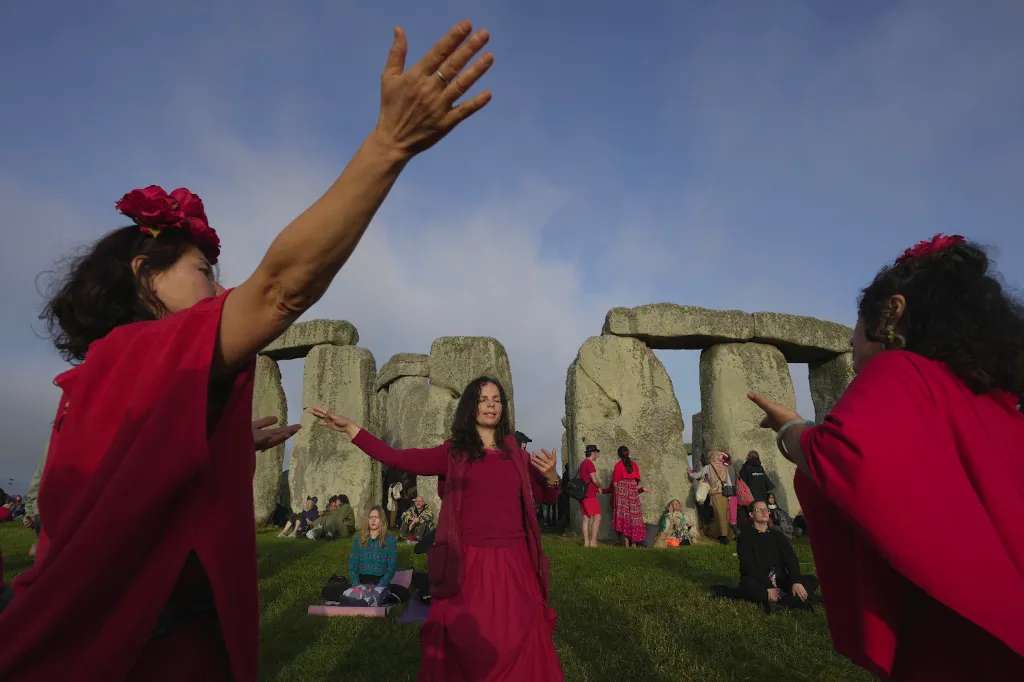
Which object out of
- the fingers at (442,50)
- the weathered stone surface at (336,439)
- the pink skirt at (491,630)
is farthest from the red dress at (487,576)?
the weathered stone surface at (336,439)

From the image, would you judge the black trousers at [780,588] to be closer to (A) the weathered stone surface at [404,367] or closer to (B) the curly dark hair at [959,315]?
(B) the curly dark hair at [959,315]

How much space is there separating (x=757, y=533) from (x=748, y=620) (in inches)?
40.9

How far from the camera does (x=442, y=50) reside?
94 centimetres

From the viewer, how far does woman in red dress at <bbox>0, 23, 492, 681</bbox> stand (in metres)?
0.92

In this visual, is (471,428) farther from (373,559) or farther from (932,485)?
(373,559)

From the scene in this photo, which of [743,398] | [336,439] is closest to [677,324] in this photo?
[743,398]

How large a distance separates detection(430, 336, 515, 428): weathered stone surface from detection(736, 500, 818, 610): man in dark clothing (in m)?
6.86

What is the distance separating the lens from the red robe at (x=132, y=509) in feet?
3.04

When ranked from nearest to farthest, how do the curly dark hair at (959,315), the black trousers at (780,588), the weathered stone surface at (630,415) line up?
1. the curly dark hair at (959,315)
2. the black trousers at (780,588)
3. the weathered stone surface at (630,415)

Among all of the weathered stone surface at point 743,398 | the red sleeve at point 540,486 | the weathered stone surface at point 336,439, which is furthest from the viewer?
the weathered stone surface at point 336,439

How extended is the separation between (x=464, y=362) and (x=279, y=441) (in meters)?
10.7

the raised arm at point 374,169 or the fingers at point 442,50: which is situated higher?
the fingers at point 442,50

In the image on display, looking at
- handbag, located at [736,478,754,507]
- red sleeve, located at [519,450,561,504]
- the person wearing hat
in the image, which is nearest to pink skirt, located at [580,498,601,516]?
the person wearing hat

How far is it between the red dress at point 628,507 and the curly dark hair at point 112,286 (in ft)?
29.9
